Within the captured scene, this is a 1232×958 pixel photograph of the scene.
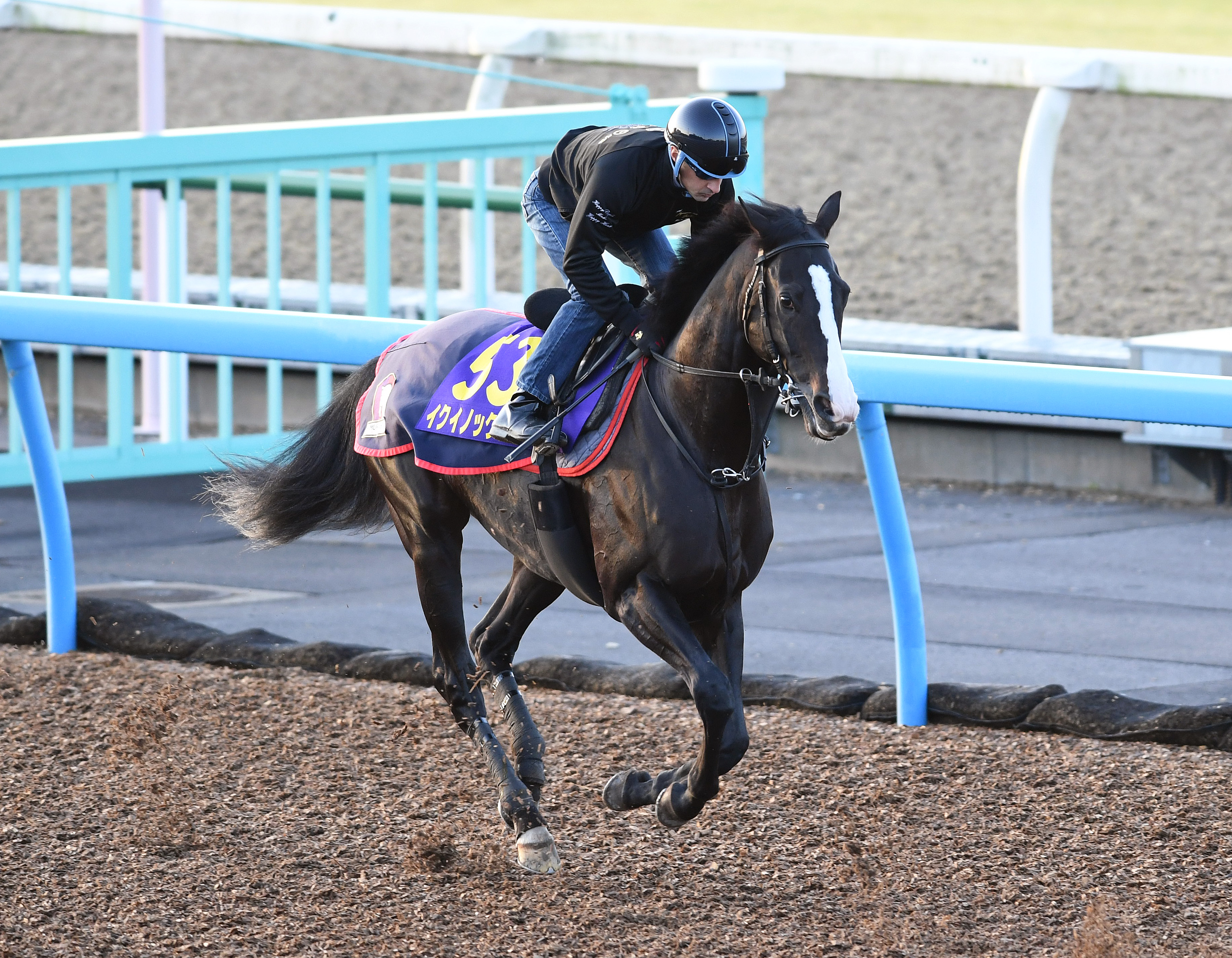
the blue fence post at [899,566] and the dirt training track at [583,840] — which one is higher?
the blue fence post at [899,566]

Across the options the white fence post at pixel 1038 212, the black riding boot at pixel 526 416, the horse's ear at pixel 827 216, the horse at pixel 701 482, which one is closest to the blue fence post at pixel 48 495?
the horse at pixel 701 482

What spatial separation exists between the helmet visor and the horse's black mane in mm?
92

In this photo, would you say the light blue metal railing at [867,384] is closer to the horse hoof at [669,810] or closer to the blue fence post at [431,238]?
the horse hoof at [669,810]

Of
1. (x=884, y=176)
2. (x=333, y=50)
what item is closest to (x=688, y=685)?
(x=333, y=50)

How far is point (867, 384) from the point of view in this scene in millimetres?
5188

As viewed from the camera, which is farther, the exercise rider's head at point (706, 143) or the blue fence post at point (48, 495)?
the blue fence post at point (48, 495)

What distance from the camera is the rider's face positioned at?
4.21 m

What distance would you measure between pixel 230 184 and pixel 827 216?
5957 millimetres

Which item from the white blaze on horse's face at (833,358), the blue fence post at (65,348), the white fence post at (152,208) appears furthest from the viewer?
the white fence post at (152,208)

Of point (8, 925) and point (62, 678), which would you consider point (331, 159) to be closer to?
point (62, 678)

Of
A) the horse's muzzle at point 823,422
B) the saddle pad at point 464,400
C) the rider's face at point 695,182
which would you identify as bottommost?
the saddle pad at point 464,400

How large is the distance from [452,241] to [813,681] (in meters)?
9.35

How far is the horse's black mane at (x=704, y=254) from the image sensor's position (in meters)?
3.97

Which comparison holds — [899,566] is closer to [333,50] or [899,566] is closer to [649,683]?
[649,683]
